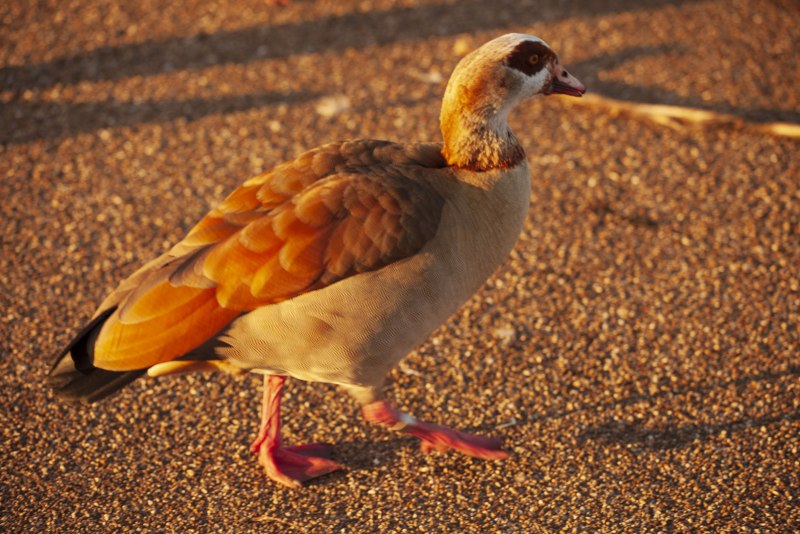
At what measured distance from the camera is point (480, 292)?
4.50 m

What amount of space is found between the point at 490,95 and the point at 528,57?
22 centimetres

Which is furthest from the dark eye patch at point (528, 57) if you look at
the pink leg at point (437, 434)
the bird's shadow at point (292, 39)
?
the bird's shadow at point (292, 39)

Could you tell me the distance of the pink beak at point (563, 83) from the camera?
11.9ft

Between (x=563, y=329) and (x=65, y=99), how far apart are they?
3712 millimetres

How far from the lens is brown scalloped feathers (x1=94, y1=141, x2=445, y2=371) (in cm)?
317

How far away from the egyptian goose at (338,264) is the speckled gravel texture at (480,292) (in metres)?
0.45

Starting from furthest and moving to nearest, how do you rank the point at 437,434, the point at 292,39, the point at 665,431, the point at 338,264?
the point at 292,39, the point at 665,431, the point at 437,434, the point at 338,264

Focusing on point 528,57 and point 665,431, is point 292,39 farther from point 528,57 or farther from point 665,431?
point 665,431

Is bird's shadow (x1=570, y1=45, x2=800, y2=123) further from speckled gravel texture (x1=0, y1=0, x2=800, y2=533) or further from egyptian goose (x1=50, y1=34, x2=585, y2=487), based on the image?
egyptian goose (x1=50, y1=34, x2=585, y2=487)

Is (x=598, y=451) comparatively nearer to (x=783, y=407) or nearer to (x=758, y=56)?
(x=783, y=407)

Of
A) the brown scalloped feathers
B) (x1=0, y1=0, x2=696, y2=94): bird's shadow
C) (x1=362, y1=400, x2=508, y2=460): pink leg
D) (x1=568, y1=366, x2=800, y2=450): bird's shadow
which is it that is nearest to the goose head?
the brown scalloped feathers

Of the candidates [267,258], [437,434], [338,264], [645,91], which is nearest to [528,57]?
[338,264]

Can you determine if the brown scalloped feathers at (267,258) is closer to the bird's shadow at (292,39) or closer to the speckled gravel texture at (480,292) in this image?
the speckled gravel texture at (480,292)

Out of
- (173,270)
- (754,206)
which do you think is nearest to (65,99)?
(173,270)
